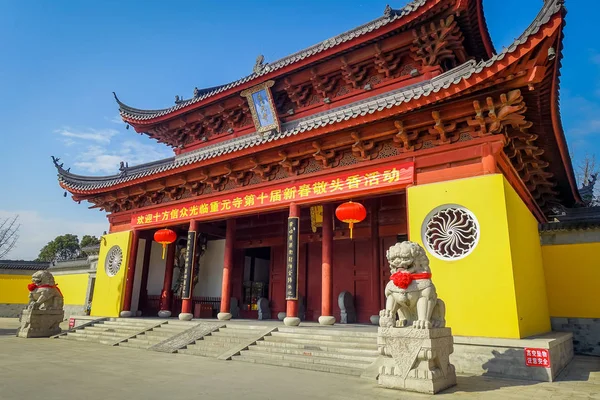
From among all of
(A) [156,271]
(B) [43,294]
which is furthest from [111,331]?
(A) [156,271]

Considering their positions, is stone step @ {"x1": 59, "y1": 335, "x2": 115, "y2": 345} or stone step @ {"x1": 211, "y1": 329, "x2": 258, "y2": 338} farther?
stone step @ {"x1": 59, "y1": 335, "x2": 115, "y2": 345}

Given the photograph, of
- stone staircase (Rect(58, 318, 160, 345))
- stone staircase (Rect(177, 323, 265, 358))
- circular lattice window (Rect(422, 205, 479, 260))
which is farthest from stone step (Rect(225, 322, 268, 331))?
circular lattice window (Rect(422, 205, 479, 260))

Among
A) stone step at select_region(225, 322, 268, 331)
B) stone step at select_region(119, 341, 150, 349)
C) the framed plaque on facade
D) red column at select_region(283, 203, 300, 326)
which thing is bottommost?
stone step at select_region(119, 341, 150, 349)

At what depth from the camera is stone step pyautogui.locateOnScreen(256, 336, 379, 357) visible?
663 centimetres

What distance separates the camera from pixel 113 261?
13.0 meters

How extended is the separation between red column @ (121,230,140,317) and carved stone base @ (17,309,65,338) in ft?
6.00

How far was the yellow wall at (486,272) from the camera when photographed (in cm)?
627

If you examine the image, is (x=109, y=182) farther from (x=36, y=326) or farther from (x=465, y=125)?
(x=465, y=125)

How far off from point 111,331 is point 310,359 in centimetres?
684

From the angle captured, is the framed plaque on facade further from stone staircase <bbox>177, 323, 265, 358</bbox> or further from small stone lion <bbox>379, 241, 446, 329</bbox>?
small stone lion <bbox>379, 241, 446, 329</bbox>

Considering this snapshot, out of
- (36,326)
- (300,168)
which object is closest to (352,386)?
(300,168)

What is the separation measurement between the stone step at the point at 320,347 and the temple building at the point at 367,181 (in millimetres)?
1076

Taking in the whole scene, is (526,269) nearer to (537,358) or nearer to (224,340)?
(537,358)

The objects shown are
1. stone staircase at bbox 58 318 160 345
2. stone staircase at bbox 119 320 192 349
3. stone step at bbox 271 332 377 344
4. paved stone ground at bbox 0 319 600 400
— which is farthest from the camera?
stone staircase at bbox 58 318 160 345
